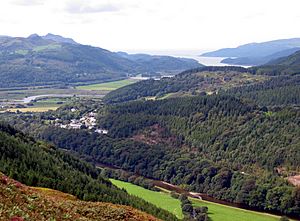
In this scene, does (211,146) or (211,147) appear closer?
(211,147)

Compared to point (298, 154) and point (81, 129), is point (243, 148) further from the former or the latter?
point (81, 129)

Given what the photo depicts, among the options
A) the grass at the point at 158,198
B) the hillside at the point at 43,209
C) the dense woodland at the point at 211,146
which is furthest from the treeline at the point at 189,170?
the hillside at the point at 43,209

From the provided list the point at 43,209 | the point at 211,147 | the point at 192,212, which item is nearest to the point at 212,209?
the point at 192,212

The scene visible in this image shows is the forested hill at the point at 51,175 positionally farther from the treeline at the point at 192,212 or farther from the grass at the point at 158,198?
the grass at the point at 158,198

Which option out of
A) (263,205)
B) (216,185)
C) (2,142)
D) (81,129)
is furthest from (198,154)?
(2,142)

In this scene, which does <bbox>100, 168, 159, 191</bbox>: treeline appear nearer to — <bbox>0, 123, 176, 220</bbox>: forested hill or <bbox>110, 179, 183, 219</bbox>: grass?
<bbox>110, 179, 183, 219</bbox>: grass

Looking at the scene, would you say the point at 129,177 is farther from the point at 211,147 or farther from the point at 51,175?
the point at 51,175

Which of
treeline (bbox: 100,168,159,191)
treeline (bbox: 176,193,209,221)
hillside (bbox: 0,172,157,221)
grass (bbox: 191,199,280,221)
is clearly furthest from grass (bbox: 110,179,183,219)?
hillside (bbox: 0,172,157,221)
